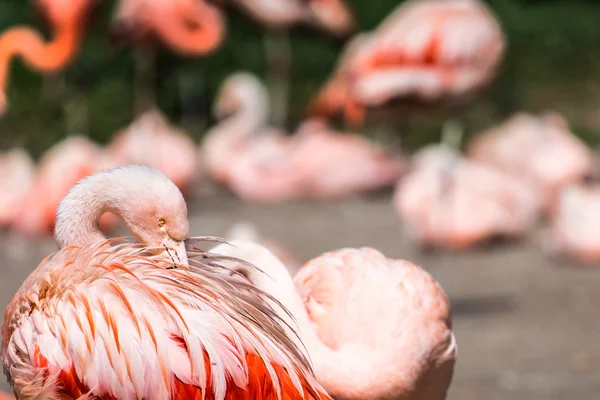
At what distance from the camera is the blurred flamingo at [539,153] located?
25.2 ft

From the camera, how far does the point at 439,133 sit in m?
10.2

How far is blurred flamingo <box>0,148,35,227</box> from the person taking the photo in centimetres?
708

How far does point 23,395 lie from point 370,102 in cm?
362

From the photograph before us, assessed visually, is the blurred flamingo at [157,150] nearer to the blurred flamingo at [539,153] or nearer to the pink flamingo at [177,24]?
the pink flamingo at [177,24]

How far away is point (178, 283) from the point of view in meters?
2.51

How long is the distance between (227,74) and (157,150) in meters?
3.69

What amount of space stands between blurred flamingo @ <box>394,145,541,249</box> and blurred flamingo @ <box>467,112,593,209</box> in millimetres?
806

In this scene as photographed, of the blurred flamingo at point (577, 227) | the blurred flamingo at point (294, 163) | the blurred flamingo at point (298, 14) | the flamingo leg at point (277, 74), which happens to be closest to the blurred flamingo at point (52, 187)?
the blurred flamingo at point (294, 163)

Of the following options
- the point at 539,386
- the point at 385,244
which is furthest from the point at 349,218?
the point at 539,386

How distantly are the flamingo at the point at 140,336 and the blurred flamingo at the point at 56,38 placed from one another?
150 inches

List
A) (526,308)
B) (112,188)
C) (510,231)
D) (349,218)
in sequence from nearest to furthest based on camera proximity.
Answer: (112,188) < (526,308) < (510,231) < (349,218)

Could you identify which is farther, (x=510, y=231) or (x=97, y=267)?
(x=510, y=231)

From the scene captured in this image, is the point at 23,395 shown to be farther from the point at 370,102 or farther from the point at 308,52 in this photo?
the point at 308,52

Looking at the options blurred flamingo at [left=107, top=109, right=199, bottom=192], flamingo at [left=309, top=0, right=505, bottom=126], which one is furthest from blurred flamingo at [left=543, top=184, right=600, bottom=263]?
blurred flamingo at [left=107, top=109, right=199, bottom=192]
